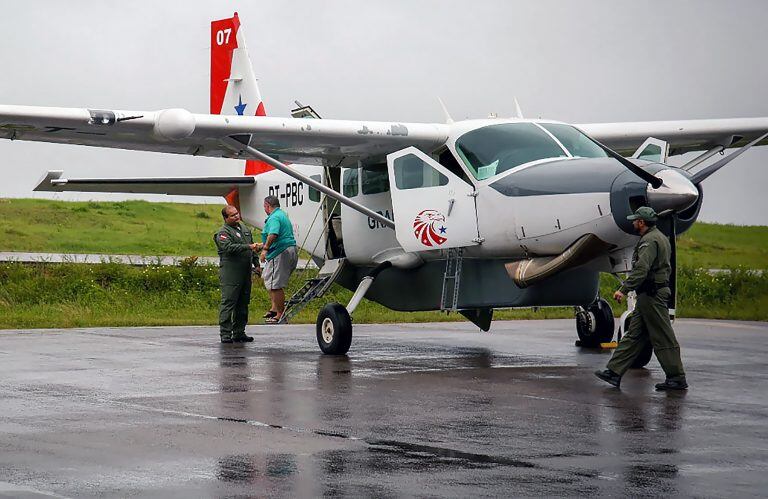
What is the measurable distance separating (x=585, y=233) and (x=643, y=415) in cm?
321

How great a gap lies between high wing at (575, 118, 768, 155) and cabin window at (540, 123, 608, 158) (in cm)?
288

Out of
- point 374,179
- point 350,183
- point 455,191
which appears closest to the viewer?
point 455,191

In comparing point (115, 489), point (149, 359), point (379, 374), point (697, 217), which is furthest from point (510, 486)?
point (149, 359)

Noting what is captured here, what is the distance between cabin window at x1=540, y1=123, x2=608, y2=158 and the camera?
13.5 m

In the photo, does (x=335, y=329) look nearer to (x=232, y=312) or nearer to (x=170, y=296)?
(x=232, y=312)

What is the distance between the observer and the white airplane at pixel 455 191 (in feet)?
40.6

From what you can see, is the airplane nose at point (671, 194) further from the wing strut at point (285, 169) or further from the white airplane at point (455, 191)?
the wing strut at point (285, 169)

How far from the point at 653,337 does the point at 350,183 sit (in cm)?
602

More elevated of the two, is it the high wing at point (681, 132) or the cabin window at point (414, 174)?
the high wing at point (681, 132)

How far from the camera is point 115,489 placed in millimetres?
6250

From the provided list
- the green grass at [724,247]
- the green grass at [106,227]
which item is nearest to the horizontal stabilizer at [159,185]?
the green grass at [724,247]

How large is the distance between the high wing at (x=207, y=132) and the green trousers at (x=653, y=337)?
417cm

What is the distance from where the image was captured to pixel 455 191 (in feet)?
45.8

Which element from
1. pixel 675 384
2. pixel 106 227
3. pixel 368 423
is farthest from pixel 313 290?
pixel 106 227
